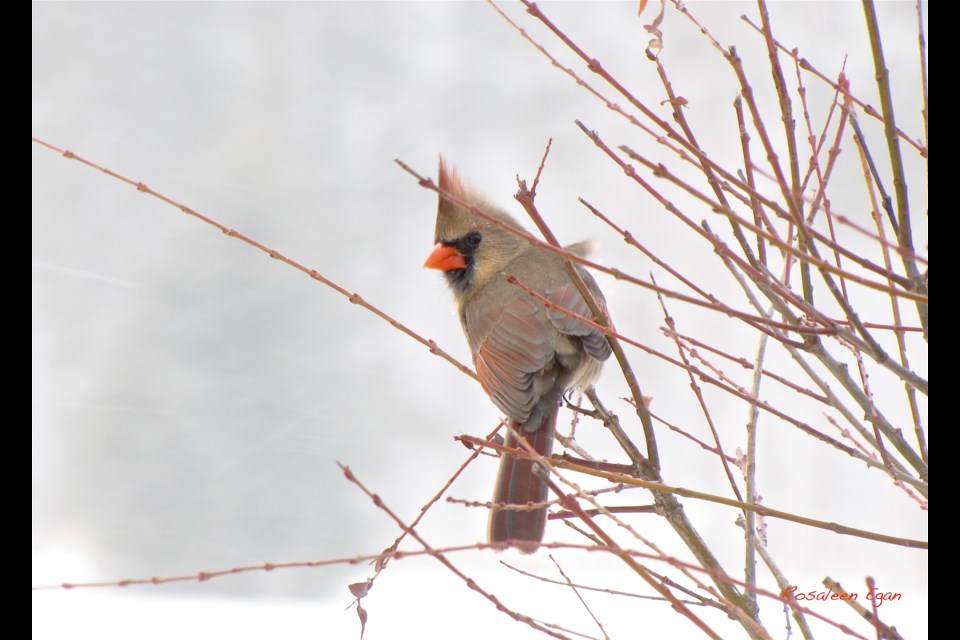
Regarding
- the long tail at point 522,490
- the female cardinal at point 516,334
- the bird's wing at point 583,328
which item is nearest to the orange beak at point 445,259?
the female cardinal at point 516,334

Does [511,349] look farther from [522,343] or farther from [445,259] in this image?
[445,259]

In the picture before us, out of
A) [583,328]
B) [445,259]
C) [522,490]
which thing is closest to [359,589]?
[522,490]

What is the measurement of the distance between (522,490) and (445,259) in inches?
30.8

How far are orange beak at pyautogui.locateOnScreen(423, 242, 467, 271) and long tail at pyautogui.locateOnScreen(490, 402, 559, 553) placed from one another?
561 millimetres

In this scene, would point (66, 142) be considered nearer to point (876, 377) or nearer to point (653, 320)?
point (653, 320)

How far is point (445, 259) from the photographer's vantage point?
2.41 meters

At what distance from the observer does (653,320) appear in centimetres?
321

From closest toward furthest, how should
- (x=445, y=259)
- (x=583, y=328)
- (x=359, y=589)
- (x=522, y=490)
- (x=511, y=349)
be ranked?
(x=359, y=589) → (x=522, y=490) → (x=583, y=328) → (x=511, y=349) → (x=445, y=259)

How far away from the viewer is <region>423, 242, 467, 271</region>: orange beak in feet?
7.88

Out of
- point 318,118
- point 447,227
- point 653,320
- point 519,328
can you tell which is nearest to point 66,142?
point 318,118

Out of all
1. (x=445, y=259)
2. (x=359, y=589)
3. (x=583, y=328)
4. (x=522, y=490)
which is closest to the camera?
(x=359, y=589)

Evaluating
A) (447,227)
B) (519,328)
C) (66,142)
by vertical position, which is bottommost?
(519,328)

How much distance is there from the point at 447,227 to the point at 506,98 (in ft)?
3.12
